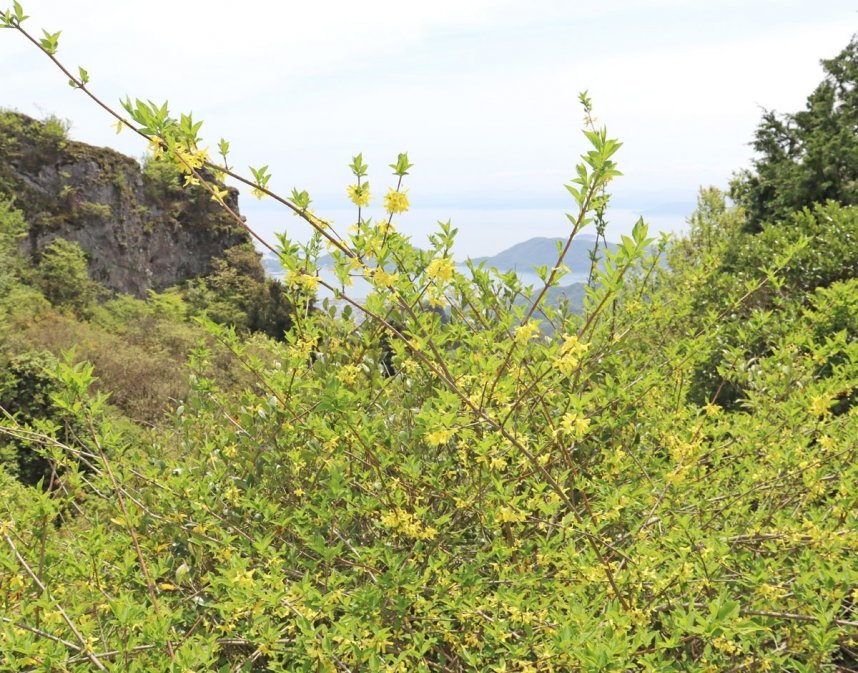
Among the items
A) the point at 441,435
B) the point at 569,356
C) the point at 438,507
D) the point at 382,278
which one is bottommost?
the point at 438,507

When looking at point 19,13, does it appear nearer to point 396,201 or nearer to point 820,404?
point 396,201

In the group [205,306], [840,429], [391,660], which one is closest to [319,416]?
[391,660]

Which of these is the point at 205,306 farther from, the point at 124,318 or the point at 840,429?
the point at 840,429

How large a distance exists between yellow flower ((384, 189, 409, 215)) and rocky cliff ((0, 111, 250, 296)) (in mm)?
24751

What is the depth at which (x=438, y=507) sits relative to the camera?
7.96ft

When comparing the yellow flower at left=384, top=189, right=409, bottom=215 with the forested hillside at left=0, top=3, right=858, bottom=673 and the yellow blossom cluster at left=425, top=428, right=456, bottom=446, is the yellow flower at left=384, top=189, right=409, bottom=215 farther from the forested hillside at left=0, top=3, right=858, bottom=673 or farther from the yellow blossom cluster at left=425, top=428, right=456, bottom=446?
the yellow blossom cluster at left=425, top=428, right=456, bottom=446

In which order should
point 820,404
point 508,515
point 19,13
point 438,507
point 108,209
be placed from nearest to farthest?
point 19,13 → point 508,515 → point 438,507 → point 820,404 → point 108,209

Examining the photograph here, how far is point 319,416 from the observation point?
2311mm

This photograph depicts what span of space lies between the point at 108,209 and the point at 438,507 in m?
30.9

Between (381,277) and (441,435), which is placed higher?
(381,277)

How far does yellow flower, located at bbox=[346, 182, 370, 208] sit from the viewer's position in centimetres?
208

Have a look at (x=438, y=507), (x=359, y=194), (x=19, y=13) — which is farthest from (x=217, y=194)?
(x=438, y=507)

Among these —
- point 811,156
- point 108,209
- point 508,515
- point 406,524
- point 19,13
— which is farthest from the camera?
point 108,209

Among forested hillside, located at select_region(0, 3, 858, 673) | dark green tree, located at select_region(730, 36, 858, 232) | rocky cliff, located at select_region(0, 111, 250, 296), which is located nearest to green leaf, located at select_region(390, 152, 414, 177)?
forested hillside, located at select_region(0, 3, 858, 673)
